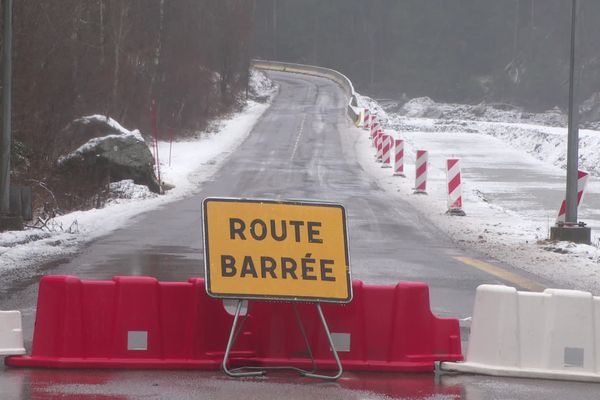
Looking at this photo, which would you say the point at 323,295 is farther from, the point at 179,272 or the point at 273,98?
the point at 273,98

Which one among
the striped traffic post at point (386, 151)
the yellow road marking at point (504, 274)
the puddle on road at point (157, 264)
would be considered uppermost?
the striped traffic post at point (386, 151)

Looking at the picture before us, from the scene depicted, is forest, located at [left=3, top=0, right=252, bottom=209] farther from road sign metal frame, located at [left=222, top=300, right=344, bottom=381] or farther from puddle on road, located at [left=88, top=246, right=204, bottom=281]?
road sign metal frame, located at [left=222, top=300, right=344, bottom=381]

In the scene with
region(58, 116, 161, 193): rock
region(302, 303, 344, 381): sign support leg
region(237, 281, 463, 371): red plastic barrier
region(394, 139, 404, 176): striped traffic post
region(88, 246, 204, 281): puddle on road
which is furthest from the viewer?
region(394, 139, 404, 176): striped traffic post

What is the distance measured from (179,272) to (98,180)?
14471 millimetres

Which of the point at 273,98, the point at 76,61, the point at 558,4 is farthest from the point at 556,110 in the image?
the point at 76,61

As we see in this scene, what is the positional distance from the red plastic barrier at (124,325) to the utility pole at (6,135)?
1015 cm

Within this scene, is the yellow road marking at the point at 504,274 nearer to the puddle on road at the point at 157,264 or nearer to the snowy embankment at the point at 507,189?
the snowy embankment at the point at 507,189

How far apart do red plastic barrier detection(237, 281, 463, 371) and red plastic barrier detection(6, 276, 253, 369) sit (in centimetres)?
27

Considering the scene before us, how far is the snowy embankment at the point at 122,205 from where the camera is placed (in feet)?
50.3

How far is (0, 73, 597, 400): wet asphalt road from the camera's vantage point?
7199mm

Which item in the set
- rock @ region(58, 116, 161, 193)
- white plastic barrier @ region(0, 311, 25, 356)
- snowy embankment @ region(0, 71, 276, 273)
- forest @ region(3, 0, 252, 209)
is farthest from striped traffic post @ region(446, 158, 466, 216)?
white plastic barrier @ region(0, 311, 25, 356)

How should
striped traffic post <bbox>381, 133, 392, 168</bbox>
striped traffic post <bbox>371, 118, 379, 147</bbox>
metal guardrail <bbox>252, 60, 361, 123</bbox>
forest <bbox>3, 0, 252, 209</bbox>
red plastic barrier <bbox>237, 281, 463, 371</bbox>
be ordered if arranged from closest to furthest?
red plastic barrier <bbox>237, 281, 463, 371</bbox> → forest <bbox>3, 0, 252, 209</bbox> → striped traffic post <bbox>381, 133, 392, 168</bbox> → striped traffic post <bbox>371, 118, 379, 147</bbox> → metal guardrail <bbox>252, 60, 361, 123</bbox>

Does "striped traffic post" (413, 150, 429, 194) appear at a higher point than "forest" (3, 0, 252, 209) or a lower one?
lower

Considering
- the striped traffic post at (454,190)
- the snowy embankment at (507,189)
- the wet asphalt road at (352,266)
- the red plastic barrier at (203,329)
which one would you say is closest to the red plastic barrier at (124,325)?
the red plastic barrier at (203,329)
